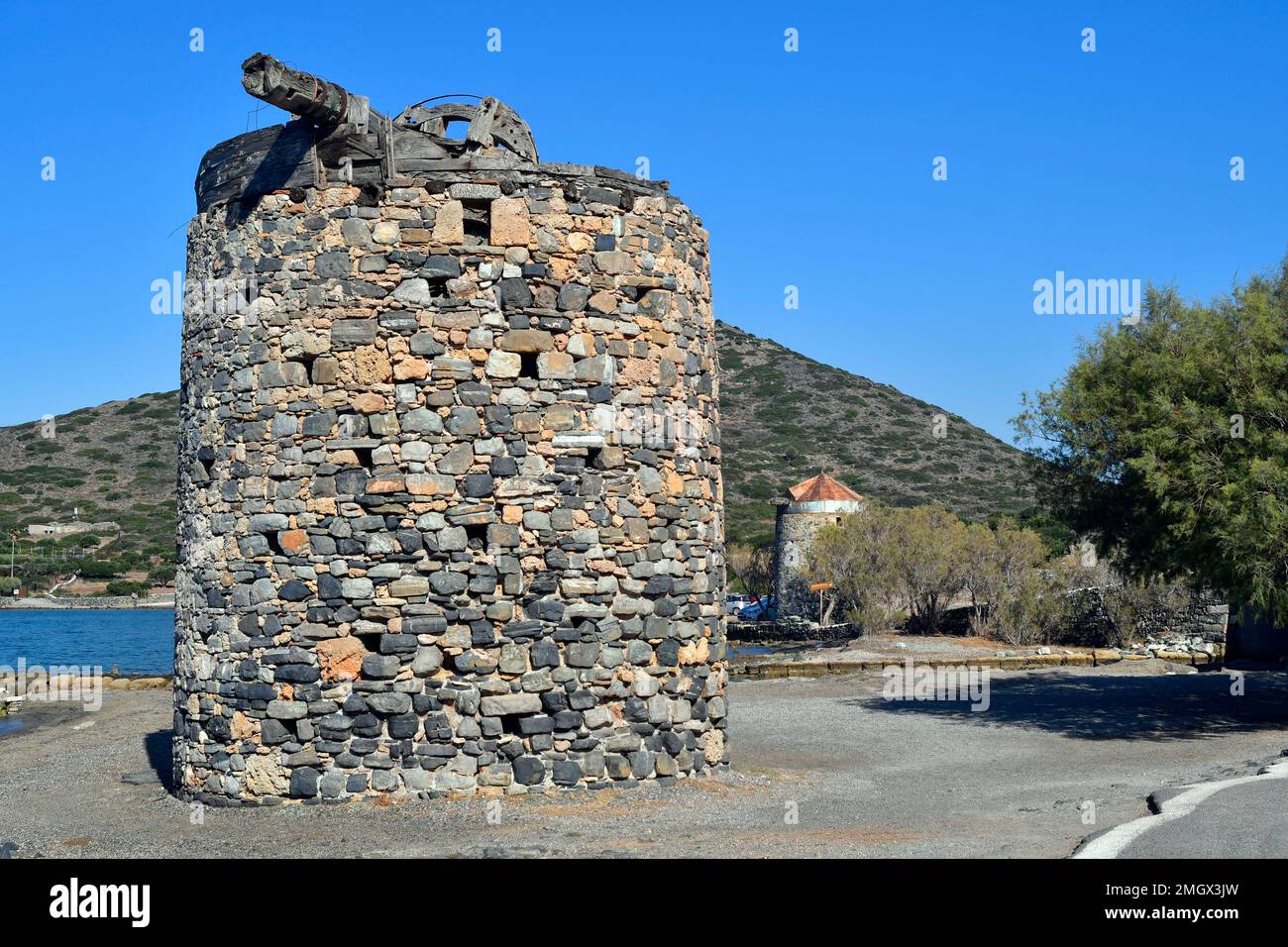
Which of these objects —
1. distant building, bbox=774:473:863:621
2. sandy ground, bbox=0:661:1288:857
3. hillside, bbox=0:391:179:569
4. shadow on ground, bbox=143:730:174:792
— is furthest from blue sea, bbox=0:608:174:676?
distant building, bbox=774:473:863:621

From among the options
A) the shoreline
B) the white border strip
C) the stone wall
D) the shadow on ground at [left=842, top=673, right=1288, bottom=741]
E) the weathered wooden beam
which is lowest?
the shoreline

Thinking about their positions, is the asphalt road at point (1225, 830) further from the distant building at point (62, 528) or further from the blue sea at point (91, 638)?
the distant building at point (62, 528)

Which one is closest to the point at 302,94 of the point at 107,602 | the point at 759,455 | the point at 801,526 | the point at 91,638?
the point at 801,526

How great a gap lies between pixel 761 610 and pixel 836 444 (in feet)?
116

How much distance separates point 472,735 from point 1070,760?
6875 millimetres

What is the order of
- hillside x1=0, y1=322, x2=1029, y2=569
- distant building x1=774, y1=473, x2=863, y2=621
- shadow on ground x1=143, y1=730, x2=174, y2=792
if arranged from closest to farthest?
shadow on ground x1=143, y1=730, x2=174, y2=792, distant building x1=774, y1=473, x2=863, y2=621, hillside x1=0, y1=322, x2=1029, y2=569

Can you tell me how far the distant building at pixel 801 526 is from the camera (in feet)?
168

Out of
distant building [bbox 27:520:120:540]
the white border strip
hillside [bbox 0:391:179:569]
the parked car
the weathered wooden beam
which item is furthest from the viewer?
hillside [bbox 0:391:179:569]

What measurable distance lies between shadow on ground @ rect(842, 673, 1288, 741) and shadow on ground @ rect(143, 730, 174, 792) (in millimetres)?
9995

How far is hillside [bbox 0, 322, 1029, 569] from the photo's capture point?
263ft

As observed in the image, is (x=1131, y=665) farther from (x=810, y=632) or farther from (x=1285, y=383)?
(x=810, y=632)

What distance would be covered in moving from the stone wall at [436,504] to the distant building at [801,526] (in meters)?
39.3

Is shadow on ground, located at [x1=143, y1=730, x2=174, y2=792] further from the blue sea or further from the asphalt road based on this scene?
the blue sea
